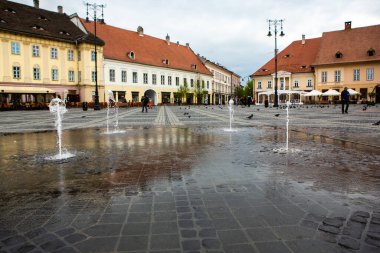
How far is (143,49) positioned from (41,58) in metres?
21.4

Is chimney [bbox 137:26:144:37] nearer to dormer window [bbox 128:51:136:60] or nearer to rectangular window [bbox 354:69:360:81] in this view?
dormer window [bbox 128:51:136:60]

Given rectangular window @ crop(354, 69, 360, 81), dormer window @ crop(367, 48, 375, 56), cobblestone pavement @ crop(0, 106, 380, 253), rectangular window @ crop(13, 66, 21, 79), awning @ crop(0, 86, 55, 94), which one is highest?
dormer window @ crop(367, 48, 375, 56)

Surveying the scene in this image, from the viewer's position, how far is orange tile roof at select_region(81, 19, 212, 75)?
54.9 meters

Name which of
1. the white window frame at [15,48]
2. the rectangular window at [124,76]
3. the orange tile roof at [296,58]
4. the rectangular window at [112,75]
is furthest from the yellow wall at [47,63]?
the orange tile roof at [296,58]

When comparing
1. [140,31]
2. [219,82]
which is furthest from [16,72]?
[219,82]

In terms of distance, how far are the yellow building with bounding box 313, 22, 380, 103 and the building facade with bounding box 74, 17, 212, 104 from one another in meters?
25.5

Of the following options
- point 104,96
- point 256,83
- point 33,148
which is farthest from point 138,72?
point 33,148

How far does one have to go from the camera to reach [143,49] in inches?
2429

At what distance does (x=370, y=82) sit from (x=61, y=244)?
6335cm

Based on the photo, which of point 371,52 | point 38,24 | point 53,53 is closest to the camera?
point 38,24

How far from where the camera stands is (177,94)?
65688mm

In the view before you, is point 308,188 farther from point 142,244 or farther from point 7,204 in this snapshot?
point 7,204

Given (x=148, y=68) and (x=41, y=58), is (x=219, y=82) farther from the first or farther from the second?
(x=41, y=58)

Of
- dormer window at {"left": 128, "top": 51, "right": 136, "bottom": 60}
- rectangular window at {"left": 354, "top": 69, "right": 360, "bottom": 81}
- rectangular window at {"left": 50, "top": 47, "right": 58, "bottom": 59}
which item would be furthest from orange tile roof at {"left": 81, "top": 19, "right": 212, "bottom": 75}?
rectangular window at {"left": 354, "top": 69, "right": 360, "bottom": 81}
